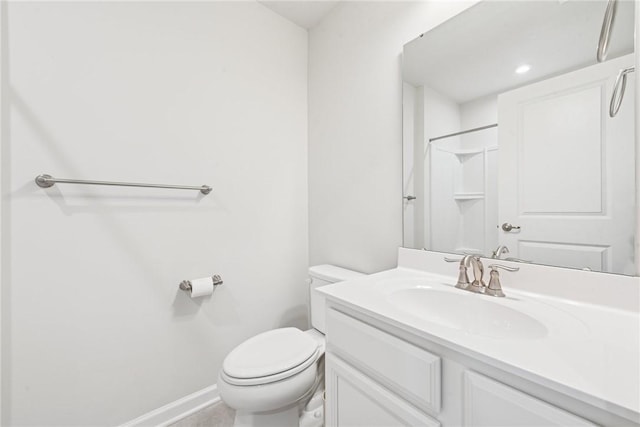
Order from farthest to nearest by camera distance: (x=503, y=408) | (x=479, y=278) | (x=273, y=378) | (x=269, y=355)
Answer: (x=269, y=355)
(x=273, y=378)
(x=479, y=278)
(x=503, y=408)

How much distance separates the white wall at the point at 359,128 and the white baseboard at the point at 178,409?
93 cm

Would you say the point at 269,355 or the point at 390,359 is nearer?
the point at 390,359

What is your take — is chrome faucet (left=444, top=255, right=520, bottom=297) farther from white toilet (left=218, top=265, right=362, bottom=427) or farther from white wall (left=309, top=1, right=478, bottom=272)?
white toilet (left=218, top=265, right=362, bottom=427)

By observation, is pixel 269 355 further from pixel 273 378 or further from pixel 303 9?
pixel 303 9

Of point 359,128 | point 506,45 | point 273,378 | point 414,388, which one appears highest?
point 506,45

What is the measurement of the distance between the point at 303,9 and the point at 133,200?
4.80ft

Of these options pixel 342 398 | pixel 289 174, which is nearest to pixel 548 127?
pixel 342 398

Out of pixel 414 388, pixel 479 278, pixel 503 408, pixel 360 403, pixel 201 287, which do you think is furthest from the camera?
pixel 201 287

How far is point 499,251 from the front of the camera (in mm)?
959

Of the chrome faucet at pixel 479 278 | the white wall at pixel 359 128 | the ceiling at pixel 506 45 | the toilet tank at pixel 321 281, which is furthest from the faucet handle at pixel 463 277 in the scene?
the ceiling at pixel 506 45

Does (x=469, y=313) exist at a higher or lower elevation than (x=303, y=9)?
lower

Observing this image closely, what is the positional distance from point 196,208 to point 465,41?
1.42 meters

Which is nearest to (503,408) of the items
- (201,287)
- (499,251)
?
(499,251)

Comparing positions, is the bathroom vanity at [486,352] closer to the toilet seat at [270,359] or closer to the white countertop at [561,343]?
the white countertop at [561,343]
